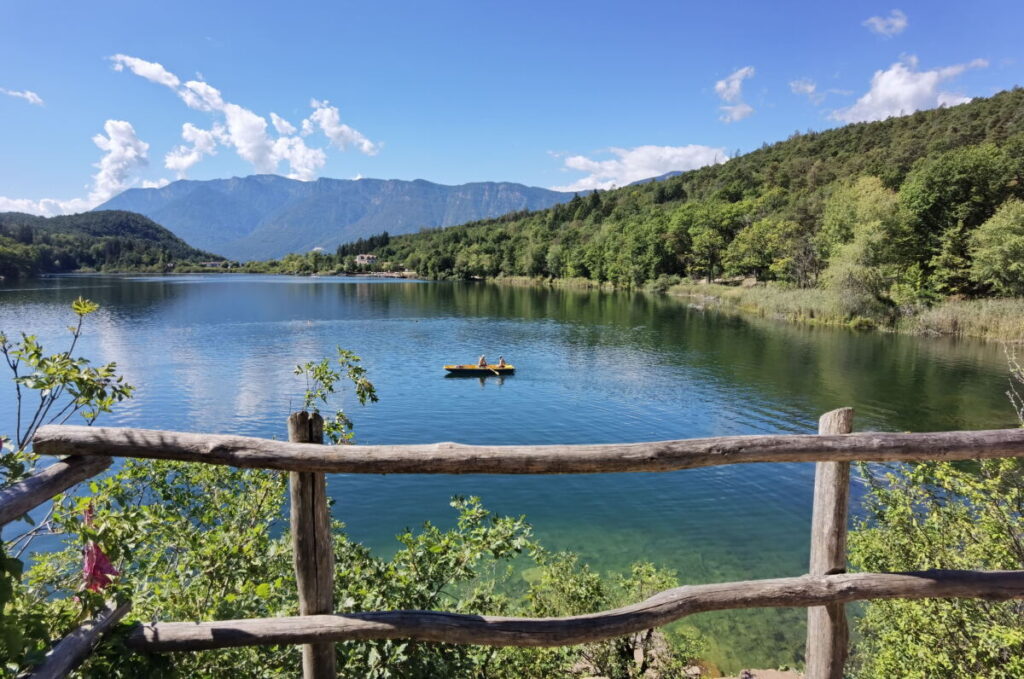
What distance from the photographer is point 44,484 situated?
2496 mm

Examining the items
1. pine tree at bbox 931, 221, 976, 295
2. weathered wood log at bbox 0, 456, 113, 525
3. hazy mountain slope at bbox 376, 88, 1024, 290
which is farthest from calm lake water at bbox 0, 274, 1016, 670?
pine tree at bbox 931, 221, 976, 295

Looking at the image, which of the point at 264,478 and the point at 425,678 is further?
the point at 264,478

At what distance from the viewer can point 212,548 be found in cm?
360

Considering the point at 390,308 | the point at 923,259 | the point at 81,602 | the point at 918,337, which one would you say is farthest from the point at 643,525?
the point at 390,308

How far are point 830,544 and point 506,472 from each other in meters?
1.96

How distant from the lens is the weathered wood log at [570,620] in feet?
9.25

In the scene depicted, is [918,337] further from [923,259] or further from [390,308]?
[390,308]


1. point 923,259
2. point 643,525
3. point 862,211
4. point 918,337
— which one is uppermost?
point 862,211

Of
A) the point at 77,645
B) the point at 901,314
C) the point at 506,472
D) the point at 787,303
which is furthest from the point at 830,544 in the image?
the point at 787,303

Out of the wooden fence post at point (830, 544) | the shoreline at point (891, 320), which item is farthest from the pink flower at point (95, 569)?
the shoreline at point (891, 320)

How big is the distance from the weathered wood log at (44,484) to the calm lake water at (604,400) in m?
8.18

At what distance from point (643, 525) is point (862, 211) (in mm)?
53661

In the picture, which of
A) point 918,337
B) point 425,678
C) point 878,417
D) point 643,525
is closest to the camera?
point 425,678

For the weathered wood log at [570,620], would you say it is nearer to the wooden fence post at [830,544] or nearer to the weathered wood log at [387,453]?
the wooden fence post at [830,544]
